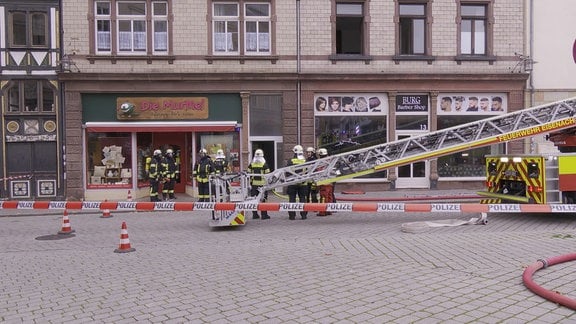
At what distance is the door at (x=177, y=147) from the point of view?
63.3 ft

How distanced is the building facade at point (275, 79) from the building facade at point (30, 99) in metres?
0.56

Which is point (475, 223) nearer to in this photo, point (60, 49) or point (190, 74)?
point (190, 74)

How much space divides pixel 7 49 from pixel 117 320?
16.1m

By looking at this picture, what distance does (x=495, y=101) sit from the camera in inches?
765

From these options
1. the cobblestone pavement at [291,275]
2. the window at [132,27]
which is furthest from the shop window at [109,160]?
the cobblestone pavement at [291,275]

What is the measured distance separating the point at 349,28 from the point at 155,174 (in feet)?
29.1

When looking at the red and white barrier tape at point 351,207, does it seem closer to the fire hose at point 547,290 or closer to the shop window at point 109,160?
the fire hose at point 547,290

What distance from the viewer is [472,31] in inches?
768

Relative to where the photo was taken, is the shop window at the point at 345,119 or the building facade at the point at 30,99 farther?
the shop window at the point at 345,119

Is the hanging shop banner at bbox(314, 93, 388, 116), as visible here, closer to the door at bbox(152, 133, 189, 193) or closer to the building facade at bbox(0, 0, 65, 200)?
the door at bbox(152, 133, 189, 193)

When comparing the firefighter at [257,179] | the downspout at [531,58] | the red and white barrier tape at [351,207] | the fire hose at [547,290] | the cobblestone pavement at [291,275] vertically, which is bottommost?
the cobblestone pavement at [291,275]

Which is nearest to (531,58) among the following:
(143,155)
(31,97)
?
(143,155)

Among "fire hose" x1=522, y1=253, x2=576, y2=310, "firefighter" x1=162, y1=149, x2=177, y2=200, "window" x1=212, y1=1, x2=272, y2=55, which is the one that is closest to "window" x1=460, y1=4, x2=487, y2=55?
"window" x1=212, y1=1, x2=272, y2=55

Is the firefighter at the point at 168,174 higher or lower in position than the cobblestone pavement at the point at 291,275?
higher
